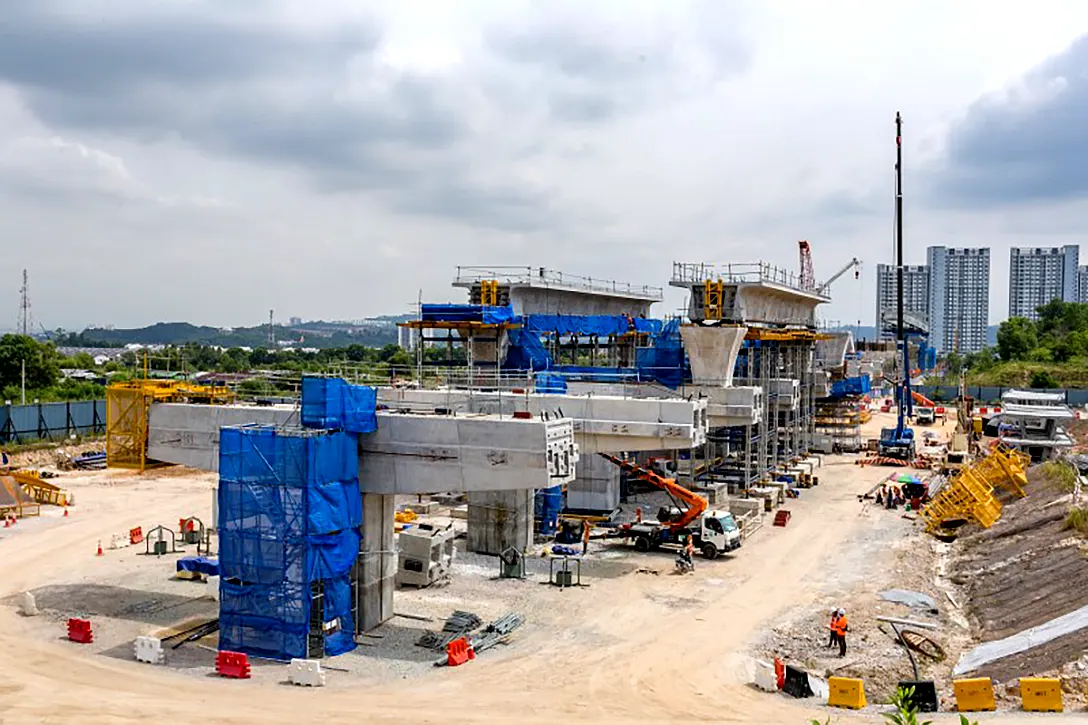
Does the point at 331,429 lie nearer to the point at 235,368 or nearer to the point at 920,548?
the point at 920,548

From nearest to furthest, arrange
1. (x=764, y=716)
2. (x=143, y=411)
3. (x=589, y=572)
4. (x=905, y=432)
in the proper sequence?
(x=764, y=716), (x=143, y=411), (x=589, y=572), (x=905, y=432)

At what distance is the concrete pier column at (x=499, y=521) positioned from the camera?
112 ft

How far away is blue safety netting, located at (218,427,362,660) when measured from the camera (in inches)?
866

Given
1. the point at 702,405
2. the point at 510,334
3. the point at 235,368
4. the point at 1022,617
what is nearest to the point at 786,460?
the point at 510,334

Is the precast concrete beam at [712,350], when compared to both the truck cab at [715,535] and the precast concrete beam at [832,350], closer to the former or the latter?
the truck cab at [715,535]

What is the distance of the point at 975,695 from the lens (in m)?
18.0

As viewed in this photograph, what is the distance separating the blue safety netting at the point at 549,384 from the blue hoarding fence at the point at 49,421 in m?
44.5

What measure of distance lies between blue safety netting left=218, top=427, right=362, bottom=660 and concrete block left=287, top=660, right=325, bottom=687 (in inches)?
61.1

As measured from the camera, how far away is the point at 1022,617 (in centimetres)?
2458

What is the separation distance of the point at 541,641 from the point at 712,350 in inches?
872

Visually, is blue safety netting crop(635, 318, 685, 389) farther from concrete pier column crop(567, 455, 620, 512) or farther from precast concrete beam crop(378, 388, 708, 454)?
precast concrete beam crop(378, 388, 708, 454)

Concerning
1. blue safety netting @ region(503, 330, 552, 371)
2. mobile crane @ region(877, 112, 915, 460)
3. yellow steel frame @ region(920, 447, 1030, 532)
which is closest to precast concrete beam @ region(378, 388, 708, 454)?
yellow steel frame @ region(920, 447, 1030, 532)

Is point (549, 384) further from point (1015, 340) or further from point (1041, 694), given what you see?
point (1015, 340)

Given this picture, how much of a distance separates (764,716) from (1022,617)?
10.3 meters
